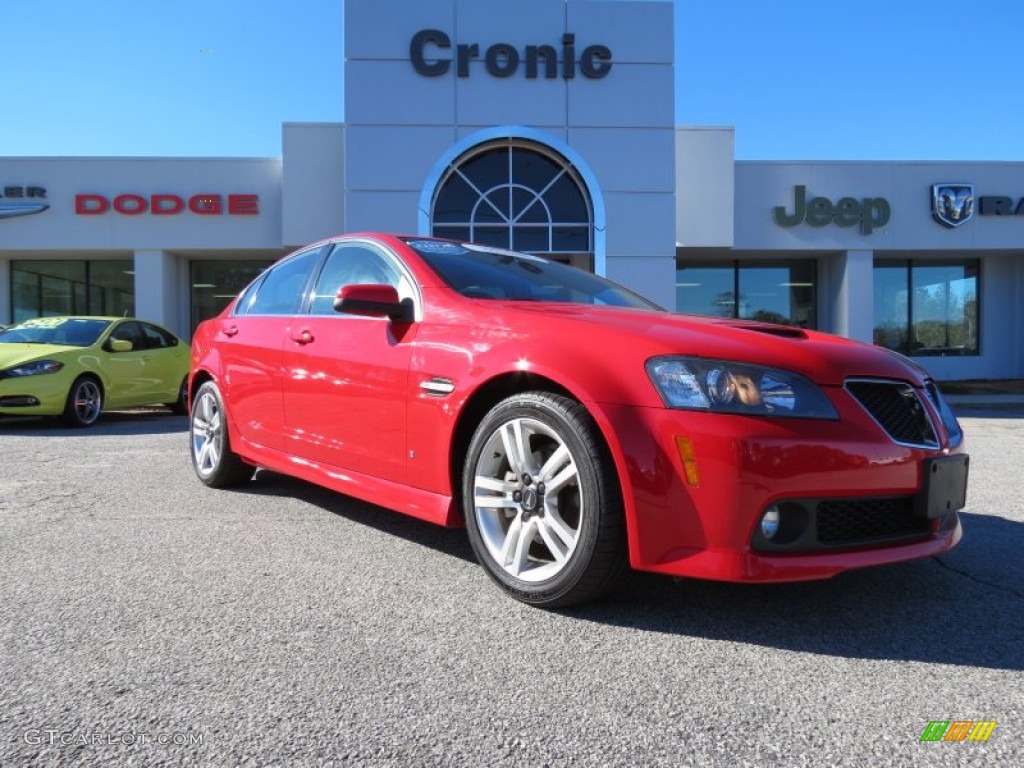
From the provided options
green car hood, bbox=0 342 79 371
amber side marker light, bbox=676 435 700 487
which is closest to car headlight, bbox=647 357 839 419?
amber side marker light, bbox=676 435 700 487

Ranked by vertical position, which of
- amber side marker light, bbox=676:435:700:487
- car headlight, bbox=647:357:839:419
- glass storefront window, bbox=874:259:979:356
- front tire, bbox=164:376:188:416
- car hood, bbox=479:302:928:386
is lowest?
front tire, bbox=164:376:188:416

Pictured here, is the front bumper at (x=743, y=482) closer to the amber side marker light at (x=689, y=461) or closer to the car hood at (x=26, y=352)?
the amber side marker light at (x=689, y=461)

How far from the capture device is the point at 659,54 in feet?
46.9

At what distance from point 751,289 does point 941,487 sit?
17481 millimetres

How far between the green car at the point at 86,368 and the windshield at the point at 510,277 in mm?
6756

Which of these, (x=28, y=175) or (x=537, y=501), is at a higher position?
(x=28, y=175)

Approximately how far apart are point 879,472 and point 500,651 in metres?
1.35

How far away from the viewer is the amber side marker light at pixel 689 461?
7.82ft

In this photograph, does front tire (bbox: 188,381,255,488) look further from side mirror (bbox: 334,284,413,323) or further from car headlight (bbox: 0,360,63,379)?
car headlight (bbox: 0,360,63,379)

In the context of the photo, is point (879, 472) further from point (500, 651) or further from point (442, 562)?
point (442, 562)

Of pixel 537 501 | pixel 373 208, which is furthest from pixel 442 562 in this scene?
pixel 373 208

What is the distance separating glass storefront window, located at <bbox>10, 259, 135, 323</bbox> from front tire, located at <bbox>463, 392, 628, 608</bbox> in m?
18.0

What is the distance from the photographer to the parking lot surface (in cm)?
182

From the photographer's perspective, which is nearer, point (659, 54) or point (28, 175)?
point (659, 54)
